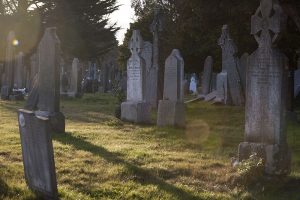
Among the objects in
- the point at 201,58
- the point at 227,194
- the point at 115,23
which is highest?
the point at 115,23

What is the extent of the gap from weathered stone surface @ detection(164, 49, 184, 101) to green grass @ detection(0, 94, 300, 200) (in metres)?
0.98

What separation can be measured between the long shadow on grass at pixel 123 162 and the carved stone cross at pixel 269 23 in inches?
103

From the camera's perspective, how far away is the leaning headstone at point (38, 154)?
5.59 metres

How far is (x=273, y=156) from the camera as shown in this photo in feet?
24.1

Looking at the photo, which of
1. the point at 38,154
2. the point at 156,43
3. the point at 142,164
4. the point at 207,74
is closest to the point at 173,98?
the point at 156,43

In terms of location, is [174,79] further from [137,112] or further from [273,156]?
[273,156]

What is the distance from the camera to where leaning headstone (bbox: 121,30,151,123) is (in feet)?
47.6

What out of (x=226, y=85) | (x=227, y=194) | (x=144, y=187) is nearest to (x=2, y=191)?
(x=144, y=187)

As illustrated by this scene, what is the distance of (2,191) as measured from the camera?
6.18 m

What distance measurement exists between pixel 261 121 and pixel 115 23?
163 feet

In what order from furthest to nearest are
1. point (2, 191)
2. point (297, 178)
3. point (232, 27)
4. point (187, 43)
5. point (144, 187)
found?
point (187, 43) → point (232, 27) → point (297, 178) → point (144, 187) → point (2, 191)

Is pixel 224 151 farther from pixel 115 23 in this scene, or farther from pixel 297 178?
pixel 115 23

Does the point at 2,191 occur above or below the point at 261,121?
below

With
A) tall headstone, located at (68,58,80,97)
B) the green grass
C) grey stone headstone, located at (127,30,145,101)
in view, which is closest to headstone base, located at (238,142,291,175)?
the green grass
